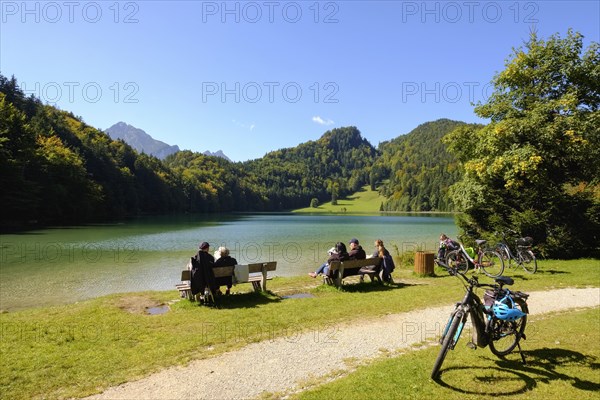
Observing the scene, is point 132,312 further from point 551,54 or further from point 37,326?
point 551,54

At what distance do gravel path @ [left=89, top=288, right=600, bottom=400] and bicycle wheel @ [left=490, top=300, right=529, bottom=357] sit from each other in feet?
4.44

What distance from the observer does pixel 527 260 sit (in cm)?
1522

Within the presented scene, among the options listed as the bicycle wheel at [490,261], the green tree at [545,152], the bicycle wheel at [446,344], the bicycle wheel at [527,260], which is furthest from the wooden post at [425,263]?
the bicycle wheel at [446,344]

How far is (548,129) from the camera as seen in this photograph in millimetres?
17266

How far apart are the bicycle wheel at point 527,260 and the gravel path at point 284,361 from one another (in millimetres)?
6760

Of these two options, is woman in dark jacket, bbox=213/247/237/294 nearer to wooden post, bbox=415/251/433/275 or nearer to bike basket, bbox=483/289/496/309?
bike basket, bbox=483/289/496/309

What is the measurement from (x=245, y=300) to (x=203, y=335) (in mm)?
3416

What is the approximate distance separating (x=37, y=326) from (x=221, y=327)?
4.19 m

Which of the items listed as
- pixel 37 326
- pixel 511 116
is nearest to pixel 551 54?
pixel 511 116

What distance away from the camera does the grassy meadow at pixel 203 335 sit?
5.54 metres

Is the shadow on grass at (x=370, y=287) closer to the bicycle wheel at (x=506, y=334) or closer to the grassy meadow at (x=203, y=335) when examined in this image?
the grassy meadow at (x=203, y=335)

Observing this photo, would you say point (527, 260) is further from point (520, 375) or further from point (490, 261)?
point (520, 375)

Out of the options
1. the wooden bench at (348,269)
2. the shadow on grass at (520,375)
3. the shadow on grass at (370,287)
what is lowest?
the shadow on grass at (370,287)

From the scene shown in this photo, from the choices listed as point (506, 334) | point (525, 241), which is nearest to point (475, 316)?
point (506, 334)
